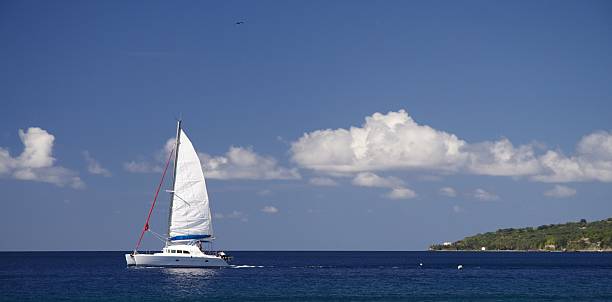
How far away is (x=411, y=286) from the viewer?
110312 mm

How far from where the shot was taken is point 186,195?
5315 inches

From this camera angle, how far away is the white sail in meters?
135

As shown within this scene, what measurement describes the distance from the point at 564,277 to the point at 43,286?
78.9 meters

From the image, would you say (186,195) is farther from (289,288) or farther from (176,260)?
(289,288)

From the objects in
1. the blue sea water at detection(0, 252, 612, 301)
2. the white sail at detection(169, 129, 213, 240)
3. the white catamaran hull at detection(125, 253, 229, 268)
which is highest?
the white sail at detection(169, 129, 213, 240)

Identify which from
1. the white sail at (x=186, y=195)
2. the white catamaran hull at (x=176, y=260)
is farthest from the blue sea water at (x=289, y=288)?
the white sail at (x=186, y=195)

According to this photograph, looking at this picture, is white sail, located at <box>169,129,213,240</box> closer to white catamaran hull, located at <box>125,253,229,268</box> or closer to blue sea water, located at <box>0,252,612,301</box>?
white catamaran hull, located at <box>125,253,229,268</box>

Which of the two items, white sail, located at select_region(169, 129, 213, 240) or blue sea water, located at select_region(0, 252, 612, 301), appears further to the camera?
white sail, located at select_region(169, 129, 213, 240)

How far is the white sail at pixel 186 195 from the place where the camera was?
443ft

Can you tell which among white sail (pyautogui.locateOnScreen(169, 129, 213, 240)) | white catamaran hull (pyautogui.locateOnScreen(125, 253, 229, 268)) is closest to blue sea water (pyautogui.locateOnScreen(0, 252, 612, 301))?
Answer: white catamaran hull (pyautogui.locateOnScreen(125, 253, 229, 268))

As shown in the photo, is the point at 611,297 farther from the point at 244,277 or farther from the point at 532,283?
the point at 244,277

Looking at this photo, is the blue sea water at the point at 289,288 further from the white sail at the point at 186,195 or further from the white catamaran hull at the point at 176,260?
the white sail at the point at 186,195

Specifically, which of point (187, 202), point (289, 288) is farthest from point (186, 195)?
point (289, 288)

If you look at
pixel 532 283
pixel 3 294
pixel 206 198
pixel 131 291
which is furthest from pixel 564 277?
pixel 3 294
